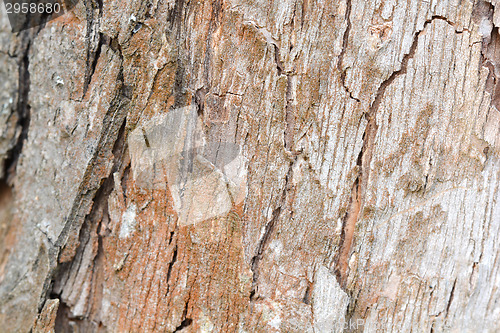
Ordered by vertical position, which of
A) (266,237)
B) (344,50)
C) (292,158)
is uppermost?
(344,50)

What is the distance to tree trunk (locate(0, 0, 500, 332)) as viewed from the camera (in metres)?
0.87

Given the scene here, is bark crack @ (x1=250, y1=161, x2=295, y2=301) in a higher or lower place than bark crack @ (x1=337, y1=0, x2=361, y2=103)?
lower

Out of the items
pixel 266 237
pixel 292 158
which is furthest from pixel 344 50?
pixel 266 237

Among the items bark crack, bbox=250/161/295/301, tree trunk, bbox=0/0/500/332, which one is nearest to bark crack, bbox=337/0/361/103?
tree trunk, bbox=0/0/500/332

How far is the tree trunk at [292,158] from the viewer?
0.87 m

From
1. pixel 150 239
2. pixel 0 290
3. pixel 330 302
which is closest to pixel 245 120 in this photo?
pixel 150 239

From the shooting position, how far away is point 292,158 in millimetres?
888

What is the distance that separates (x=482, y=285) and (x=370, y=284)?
295mm

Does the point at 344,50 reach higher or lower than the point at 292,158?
higher

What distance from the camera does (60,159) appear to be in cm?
97

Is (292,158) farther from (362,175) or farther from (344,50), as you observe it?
(344,50)

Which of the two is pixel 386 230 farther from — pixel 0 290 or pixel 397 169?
pixel 0 290

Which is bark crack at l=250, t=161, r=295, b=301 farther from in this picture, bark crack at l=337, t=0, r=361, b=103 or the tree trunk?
bark crack at l=337, t=0, r=361, b=103

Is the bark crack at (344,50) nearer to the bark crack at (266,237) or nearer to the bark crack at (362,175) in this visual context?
the bark crack at (362,175)
